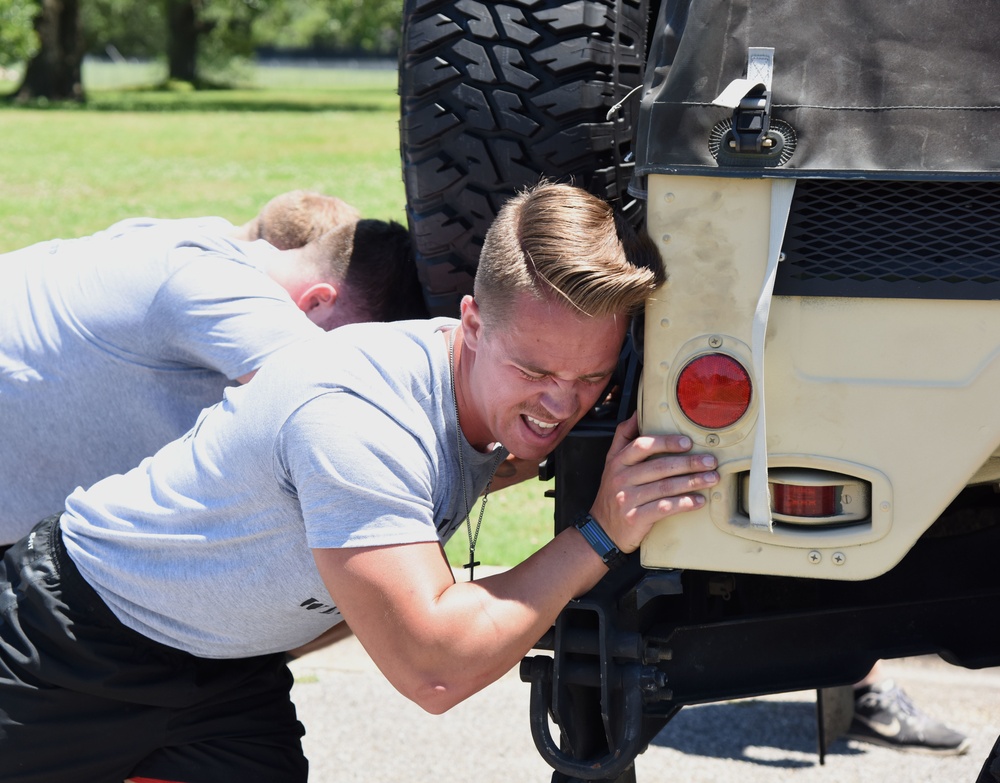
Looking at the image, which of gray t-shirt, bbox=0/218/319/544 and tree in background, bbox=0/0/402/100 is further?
tree in background, bbox=0/0/402/100

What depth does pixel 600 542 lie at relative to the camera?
227 cm

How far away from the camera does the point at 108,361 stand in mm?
3027

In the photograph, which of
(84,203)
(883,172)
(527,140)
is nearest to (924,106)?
(883,172)

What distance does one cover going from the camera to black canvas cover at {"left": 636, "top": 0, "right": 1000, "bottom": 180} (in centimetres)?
196

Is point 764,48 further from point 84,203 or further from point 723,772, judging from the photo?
point 84,203

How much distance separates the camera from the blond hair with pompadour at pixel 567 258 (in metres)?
2.12

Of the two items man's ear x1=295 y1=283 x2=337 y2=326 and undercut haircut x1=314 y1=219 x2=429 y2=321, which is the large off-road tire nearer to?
undercut haircut x1=314 y1=219 x2=429 y2=321

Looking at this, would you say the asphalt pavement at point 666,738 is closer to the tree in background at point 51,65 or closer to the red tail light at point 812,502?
the red tail light at point 812,502

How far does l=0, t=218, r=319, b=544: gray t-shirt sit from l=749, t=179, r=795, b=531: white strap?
1208mm

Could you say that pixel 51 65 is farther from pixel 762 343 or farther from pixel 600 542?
pixel 762 343

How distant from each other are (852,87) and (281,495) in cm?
116

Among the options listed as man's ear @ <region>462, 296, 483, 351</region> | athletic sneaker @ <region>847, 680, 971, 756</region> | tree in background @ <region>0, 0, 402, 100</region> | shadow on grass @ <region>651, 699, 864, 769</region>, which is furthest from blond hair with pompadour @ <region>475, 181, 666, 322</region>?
tree in background @ <region>0, 0, 402, 100</region>

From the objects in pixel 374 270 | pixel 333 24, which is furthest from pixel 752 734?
pixel 333 24

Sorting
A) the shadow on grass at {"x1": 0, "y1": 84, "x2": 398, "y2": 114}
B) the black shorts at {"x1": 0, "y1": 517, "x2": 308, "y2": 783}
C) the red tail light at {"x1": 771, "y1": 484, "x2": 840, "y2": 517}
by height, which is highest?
the red tail light at {"x1": 771, "y1": 484, "x2": 840, "y2": 517}
